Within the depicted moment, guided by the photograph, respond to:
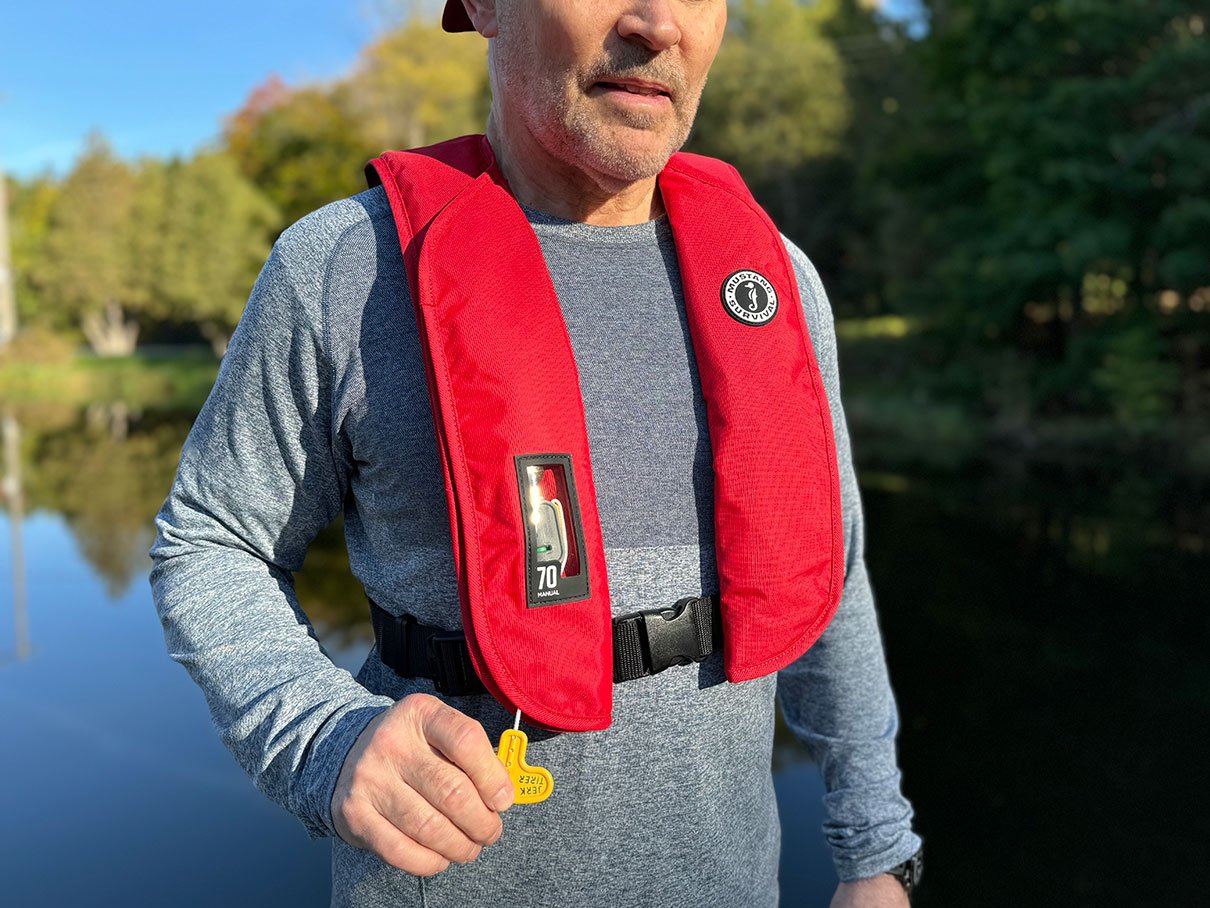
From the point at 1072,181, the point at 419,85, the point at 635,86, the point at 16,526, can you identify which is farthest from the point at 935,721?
the point at 419,85

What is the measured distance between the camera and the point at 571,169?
1.20 m

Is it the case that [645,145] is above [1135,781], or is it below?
above

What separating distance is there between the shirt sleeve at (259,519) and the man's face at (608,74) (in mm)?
305

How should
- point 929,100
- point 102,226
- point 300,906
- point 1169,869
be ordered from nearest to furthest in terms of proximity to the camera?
point 300,906 → point 1169,869 → point 929,100 → point 102,226

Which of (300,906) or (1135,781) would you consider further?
(1135,781)

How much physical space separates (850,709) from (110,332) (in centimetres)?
4134

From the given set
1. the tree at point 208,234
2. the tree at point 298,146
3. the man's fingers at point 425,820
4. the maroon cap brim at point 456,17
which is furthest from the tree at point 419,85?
the man's fingers at point 425,820

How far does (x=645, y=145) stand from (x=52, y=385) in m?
28.7

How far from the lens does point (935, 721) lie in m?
6.09

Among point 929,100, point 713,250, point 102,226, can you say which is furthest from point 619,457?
point 102,226

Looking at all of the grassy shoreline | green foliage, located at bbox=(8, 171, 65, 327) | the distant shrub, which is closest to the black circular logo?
the grassy shoreline

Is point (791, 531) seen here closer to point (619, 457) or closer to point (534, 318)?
point (619, 457)

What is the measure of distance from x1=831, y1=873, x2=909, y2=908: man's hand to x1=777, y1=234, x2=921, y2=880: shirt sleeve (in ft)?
0.04

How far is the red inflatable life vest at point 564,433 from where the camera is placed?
1074 mm
